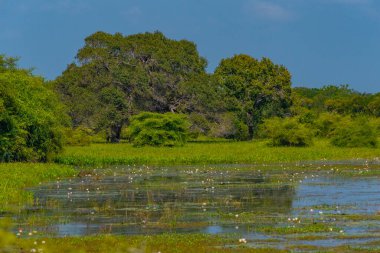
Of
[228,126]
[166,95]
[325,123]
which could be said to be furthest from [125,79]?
[325,123]

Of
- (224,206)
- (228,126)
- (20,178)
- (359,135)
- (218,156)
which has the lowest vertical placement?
(224,206)

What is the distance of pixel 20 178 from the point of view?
1345 inches

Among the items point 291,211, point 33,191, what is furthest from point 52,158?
point 291,211

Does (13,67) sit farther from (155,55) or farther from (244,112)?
(244,112)

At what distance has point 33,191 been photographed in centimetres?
3059

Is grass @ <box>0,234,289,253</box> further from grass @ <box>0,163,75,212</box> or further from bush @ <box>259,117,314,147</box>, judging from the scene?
bush @ <box>259,117,314,147</box>

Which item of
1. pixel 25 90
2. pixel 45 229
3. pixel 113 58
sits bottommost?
pixel 45 229

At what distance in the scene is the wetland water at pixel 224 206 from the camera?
18797mm

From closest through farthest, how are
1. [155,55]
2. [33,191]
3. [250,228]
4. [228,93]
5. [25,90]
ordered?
[250,228] → [33,191] → [25,90] → [155,55] → [228,93]

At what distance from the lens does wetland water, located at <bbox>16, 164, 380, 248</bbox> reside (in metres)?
18.8

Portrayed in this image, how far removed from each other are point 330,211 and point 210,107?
5377 centimetres

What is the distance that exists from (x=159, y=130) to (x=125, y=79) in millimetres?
11972

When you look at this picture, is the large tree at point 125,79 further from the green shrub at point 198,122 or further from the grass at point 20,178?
the grass at point 20,178

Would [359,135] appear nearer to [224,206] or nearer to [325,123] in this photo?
[325,123]
